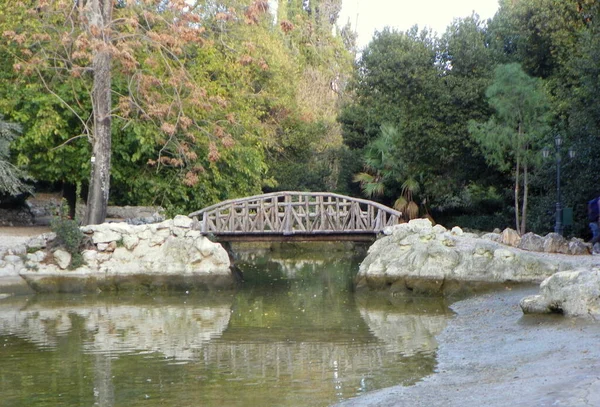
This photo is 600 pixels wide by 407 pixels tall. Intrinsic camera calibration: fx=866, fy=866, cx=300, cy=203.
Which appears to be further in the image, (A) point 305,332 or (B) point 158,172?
(B) point 158,172

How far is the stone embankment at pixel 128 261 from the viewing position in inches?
842

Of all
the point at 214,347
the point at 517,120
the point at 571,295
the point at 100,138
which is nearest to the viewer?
the point at 571,295

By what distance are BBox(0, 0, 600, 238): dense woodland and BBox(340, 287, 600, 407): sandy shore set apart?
9.09m

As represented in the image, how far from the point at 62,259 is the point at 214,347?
905 cm

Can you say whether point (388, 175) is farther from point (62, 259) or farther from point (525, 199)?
point (62, 259)

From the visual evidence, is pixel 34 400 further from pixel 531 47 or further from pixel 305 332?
pixel 531 47

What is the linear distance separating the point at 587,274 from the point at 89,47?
48.6 feet

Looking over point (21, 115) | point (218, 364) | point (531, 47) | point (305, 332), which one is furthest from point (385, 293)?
point (531, 47)

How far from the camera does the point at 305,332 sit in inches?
598

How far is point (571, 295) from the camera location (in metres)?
13.1

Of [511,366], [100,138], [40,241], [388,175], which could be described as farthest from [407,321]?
[388,175]

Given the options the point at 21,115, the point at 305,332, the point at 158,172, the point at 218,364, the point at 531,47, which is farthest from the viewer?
the point at 531,47

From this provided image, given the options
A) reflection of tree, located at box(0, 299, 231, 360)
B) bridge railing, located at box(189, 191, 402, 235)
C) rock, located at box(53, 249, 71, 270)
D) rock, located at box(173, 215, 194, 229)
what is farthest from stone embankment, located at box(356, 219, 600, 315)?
rock, located at box(53, 249, 71, 270)

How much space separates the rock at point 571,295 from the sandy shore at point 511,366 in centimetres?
22
